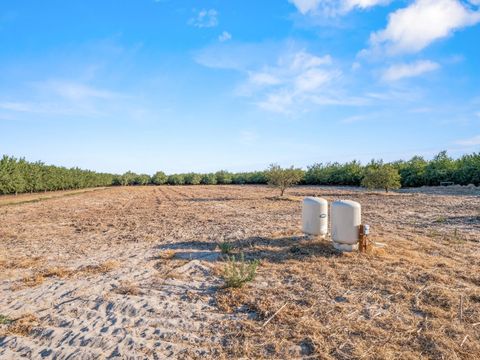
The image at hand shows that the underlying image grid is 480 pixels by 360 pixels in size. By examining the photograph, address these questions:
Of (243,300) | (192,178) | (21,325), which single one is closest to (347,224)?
(243,300)

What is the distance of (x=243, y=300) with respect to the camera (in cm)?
543

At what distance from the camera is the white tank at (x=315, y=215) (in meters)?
8.95

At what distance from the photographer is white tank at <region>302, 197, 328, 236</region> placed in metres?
8.95

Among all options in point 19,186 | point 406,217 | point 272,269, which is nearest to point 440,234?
point 406,217

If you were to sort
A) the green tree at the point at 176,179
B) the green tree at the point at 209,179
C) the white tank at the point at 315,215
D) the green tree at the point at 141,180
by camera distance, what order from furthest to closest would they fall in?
the green tree at the point at 141,180 → the green tree at the point at 176,179 → the green tree at the point at 209,179 → the white tank at the point at 315,215

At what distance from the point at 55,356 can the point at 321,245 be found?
6363 mm

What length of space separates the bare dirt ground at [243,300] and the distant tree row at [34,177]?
84.8 ft

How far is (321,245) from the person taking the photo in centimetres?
886

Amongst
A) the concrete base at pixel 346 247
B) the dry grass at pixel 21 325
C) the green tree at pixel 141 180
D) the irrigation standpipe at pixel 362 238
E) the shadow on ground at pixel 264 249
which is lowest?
the dry grass at pixel 21 325

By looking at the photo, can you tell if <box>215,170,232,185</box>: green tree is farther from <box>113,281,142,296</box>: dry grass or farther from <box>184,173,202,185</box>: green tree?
<box>113,281,142,296</box>: dry grass

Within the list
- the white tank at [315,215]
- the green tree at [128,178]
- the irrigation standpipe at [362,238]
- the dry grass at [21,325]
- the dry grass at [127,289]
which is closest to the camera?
the dry grass at [21,325]

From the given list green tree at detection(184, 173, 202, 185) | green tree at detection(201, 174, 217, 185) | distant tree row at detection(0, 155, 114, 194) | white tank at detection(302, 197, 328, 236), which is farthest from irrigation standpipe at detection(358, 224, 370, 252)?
green tree at detection(184, 173, 202, 185)

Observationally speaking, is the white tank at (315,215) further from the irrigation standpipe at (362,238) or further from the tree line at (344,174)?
the tree line at (344,174)

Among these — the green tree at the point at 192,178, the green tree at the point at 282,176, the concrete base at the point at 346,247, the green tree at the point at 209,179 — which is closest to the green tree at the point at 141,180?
the green tree at the point at 192,178
